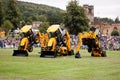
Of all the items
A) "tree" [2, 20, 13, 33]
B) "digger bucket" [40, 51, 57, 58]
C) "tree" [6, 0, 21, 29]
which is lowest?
"digger bucket" [40, 51, 57, 58]

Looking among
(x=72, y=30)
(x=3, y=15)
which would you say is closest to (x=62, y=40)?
(x=72, y=30)

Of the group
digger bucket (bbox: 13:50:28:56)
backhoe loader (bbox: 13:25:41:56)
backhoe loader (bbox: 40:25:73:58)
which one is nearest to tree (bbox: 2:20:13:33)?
backhoe loader (bbox: 13:25:41:56)

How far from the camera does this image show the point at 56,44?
107ft

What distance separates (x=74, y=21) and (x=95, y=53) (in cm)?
4872

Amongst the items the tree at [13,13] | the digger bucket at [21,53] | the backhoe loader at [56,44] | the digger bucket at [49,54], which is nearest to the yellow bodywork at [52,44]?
the backhoe loader at [56,44]

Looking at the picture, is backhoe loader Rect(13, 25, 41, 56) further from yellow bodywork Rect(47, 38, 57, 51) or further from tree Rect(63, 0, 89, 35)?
tree Rect(63, 0, 89, 35)

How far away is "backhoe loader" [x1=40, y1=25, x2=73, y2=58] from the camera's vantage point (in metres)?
31.9

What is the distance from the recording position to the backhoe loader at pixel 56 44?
3191cm

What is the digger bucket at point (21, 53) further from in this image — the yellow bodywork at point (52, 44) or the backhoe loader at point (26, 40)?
the yellow bodywork at point (52, 44)

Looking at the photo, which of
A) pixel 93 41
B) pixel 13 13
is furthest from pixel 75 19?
→ pixel 93 41

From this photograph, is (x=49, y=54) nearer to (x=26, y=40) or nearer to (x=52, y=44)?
(x=52, y=44)

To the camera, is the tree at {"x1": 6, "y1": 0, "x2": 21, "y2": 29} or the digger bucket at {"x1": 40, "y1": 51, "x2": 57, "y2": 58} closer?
the digger bucket at {"x1": 40, "y1": 51, "x2": 57, "y2": 58}

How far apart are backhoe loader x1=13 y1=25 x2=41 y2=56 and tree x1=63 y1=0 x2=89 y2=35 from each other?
149ft

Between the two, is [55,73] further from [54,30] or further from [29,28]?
[29,28]
